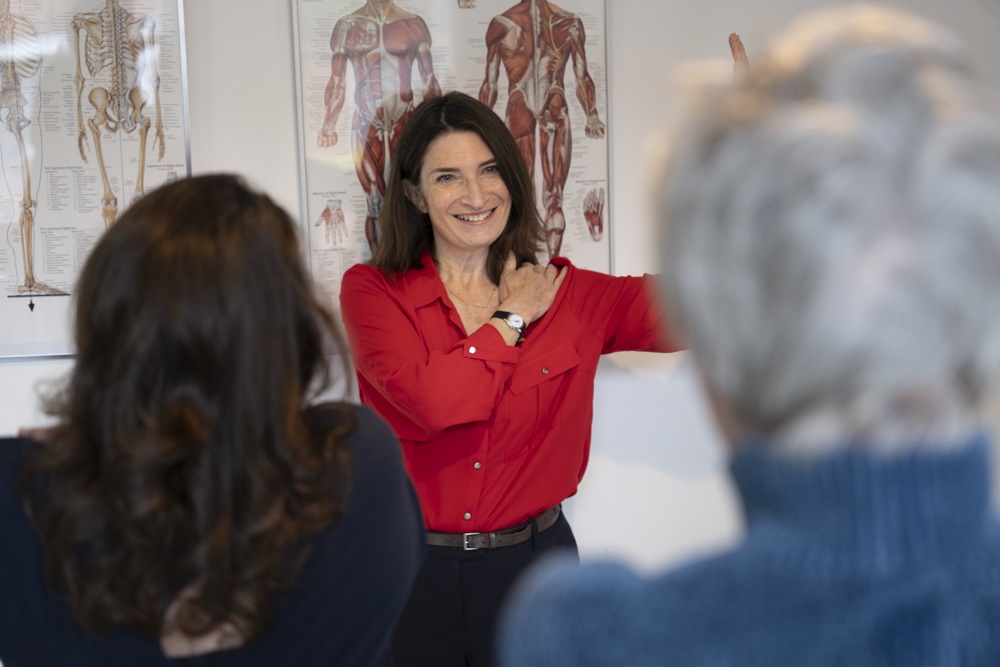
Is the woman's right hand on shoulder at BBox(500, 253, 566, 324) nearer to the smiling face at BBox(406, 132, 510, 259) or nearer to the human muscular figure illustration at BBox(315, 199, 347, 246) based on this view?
the smiling face at BBox(406, 132, 510, 259)

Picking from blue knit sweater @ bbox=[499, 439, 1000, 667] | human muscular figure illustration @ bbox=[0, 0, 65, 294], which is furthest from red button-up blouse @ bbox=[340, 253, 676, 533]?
blue knit sweater @ bbox=[499, 439, 1000, 667]

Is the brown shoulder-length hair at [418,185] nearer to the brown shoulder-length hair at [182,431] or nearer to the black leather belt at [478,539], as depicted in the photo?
the black leather belt at [478,539]

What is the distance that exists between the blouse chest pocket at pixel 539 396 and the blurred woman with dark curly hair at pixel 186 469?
1115mm

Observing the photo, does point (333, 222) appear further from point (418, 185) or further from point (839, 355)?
point (839, 355)

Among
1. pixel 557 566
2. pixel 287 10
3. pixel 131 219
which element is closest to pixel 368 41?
pixel 287 10

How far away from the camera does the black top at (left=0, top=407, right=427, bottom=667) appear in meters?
1.22

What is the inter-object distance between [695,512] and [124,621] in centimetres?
219

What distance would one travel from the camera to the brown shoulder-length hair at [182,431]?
1.13m

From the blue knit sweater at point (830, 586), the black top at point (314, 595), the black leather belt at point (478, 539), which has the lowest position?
the black leather belt at point (478, 539)

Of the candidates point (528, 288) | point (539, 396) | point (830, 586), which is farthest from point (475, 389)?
point (830, 586)

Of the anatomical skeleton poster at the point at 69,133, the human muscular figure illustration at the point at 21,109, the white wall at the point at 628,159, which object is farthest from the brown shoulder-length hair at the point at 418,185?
the human muscular figure illustration at the point at 21,109

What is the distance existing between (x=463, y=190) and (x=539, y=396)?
0.56m

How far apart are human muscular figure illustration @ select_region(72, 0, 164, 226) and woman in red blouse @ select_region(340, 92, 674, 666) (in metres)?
0.68

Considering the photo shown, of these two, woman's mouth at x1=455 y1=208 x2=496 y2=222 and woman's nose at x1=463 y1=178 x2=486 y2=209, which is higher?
woman's nose at x1=463 y1=178 x2=486 y2=209
